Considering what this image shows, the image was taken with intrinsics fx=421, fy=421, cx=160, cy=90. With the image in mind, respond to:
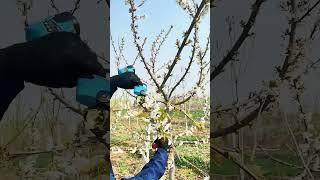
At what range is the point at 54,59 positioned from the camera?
1.20 metres

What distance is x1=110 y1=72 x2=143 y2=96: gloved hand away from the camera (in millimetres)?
1303

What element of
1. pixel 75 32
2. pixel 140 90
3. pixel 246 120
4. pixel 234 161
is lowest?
pixel 234 161

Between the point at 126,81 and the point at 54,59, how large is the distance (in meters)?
0.24

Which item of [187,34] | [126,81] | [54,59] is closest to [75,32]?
[54,59]

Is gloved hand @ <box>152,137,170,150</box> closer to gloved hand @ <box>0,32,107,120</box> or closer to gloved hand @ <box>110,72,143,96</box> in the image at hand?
gloved hand @ <box>110,72,143,96</box>

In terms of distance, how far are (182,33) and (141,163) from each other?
28.0 inches

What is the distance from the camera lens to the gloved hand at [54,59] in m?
1.19

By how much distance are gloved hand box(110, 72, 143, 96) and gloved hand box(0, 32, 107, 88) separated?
3.6 inches

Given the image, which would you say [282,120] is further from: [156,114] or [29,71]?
[29,71]

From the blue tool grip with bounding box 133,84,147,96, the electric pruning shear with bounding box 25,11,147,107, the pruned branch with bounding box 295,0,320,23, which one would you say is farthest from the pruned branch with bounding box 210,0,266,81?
the electric pruning shear with bounding box 25,11,147,107

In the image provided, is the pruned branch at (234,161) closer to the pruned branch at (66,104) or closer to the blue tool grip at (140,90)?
the blue tool grip at (140,90)

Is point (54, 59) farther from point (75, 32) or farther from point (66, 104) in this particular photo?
point (66, 104)

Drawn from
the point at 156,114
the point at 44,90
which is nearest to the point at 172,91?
the point at 156,114

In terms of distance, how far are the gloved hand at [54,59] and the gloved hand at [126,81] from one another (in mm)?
91
